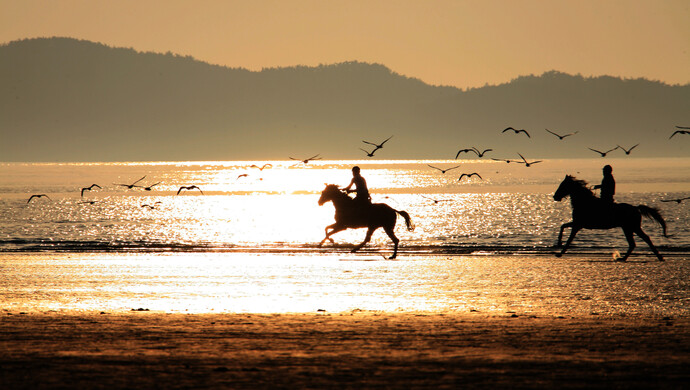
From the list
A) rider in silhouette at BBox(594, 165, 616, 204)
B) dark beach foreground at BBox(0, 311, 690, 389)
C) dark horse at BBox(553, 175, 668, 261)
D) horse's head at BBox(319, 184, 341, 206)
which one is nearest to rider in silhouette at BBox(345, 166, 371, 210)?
horse's head at BBox(319, 184, 341, 206)

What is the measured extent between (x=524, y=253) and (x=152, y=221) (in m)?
27.7

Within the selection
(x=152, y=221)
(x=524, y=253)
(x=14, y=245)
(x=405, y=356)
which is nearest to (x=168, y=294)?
(x=405, y=356)

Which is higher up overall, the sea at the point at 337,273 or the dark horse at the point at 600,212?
the dark horse at the point at 600,212

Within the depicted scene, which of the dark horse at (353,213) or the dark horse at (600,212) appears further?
the dark horse at (353,213)

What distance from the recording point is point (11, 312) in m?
14.2

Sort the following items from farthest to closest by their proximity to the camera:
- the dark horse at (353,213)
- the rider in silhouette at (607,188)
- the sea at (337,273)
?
the dark horse at (353,213), the rider in silhouette at (607,188), the sea at (337,273)

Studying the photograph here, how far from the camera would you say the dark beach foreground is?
30.0 ft

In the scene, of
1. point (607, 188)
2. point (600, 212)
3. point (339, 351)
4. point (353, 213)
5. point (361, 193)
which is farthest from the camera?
point (353, 213)

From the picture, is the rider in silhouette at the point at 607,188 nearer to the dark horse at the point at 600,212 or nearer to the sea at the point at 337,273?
the dark horse at the point at 600,212

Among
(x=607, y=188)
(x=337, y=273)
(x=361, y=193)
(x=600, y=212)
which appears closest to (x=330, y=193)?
(x=361, y=193)

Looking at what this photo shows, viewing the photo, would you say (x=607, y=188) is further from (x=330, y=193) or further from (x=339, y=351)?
Result: (x=339, y=351)

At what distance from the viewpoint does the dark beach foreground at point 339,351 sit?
30.0ft

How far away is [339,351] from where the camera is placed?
10.7m

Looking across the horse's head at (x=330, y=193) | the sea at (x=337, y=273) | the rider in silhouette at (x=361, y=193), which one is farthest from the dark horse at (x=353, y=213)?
the sea at (x=337, y=273)
